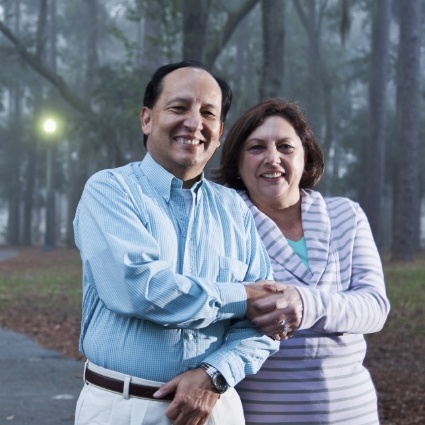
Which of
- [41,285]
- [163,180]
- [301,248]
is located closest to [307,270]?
[301,248]

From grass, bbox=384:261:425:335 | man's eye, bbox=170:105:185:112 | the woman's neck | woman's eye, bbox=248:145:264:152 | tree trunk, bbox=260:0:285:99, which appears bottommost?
grass, bbox=384:261:425:335

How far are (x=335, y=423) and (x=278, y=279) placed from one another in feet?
1.79

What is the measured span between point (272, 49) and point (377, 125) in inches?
586

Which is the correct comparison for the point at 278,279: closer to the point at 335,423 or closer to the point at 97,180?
the point at 335,423

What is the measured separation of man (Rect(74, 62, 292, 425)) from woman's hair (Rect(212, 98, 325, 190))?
32 centimetres

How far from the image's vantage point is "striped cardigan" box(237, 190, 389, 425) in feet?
11.3

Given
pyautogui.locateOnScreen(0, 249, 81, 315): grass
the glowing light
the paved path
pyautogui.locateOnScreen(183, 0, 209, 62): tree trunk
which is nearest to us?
the paved path

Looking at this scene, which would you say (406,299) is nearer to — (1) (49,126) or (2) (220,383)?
(2) (220,383)

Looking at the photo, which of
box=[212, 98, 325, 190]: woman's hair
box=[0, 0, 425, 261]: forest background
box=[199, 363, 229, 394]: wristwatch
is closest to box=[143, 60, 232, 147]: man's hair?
box=[212, 98, 325, 190]: woman's hair

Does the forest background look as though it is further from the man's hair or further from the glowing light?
the man's hair

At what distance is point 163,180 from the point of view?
326 cm

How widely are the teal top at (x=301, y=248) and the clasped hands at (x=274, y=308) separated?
0.37m

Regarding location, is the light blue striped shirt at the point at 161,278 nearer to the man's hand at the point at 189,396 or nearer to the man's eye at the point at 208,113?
the man's hand at the point at 189,396

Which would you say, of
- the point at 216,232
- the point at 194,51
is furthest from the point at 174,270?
the point at 194,51
